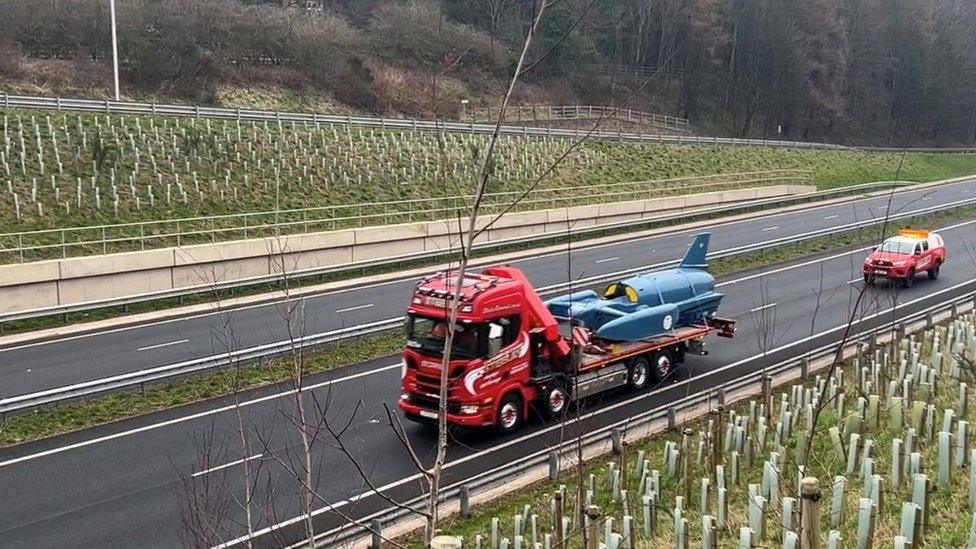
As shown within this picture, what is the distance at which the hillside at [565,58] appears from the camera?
60.0 metres

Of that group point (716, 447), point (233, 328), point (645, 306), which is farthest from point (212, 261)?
point (716, 447)

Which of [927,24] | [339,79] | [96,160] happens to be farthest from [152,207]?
[927,24]

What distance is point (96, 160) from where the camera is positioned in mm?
33625

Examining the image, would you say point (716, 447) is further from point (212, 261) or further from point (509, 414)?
point (212, 261)

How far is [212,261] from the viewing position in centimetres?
2850

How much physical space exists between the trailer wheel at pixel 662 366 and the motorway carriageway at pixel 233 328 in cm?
231

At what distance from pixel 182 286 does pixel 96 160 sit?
351 inches

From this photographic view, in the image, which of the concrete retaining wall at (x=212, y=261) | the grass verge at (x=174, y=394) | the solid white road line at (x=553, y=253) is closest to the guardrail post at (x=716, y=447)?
the grass verge at (x=174, y=394)

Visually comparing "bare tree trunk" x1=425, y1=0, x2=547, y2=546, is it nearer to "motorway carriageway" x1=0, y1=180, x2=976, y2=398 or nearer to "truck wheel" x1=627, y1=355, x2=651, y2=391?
"motorway carriageway" x1=0, y1=180, x2=976, y2=398

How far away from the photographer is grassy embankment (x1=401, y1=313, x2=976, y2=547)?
30.1ft

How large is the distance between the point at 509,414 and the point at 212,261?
52.8 ft

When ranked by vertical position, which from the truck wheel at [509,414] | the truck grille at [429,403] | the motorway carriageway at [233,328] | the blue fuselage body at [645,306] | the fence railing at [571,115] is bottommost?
the motorway carriageway at [233,328]

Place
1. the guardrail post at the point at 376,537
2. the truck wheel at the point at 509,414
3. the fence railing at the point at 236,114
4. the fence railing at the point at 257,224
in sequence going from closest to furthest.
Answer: the guardrail post at the point at 376,537 → the truck wheel at the point at 509,414 → the fence railing at the point at 257,224 → the fence railing at the point at 236,114

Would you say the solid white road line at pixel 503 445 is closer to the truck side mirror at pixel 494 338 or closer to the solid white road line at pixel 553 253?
the truck side mirror at pixel 494 338
